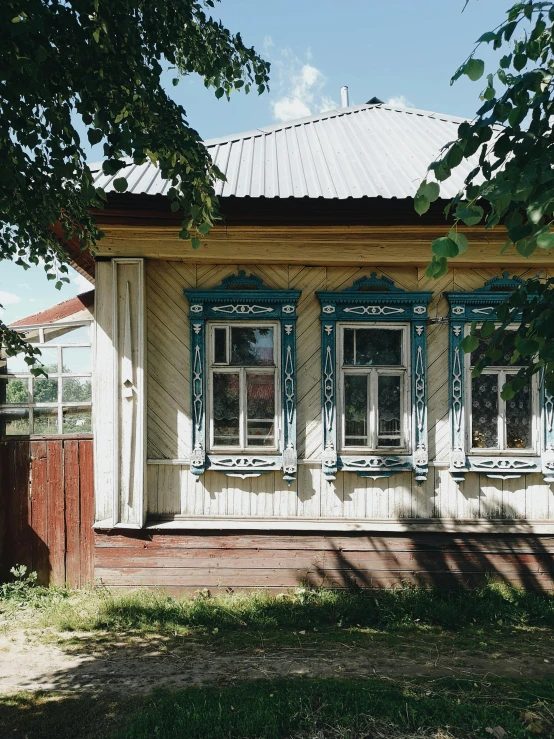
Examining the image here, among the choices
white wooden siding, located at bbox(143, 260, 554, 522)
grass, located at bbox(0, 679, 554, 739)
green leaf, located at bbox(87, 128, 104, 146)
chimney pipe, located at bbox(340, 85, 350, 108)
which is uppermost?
chimney pipe, located at bbox(340, 85, 350, 108)

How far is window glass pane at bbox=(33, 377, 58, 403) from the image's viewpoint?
5230 millimetres

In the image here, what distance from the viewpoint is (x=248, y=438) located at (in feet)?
16.6

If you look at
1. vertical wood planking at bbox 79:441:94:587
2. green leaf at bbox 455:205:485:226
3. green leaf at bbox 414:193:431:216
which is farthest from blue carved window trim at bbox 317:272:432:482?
green leaf at bbox 455:205:485:226

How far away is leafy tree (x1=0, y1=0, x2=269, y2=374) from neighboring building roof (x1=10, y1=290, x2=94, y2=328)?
2.63m

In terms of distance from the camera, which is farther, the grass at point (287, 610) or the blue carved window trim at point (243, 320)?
the blue carved window trim at point (243, 320)

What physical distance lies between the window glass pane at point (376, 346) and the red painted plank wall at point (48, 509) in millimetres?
2924

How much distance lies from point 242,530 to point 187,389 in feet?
4.86

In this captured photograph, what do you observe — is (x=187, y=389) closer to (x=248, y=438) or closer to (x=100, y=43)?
(x=248, y=438)

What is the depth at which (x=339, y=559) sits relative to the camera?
4.93 meters

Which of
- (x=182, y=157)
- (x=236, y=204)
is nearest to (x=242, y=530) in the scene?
(x=236, y=204)

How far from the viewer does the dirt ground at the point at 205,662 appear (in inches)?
138

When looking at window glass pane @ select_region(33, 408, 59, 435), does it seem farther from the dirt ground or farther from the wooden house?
the dirt ground

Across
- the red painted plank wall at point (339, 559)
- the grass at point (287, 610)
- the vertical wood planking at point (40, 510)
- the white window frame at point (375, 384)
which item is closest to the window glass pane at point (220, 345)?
the white window frame at point (375, 384)

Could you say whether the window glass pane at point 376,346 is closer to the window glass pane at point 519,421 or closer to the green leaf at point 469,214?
the window glass pane at point 519,421
